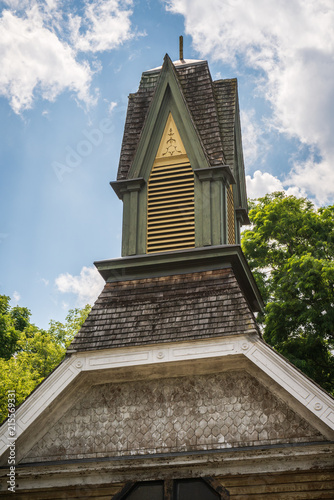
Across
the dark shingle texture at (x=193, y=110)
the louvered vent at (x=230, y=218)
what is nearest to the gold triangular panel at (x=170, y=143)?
the dark shingle texture at (x=193, y=110)

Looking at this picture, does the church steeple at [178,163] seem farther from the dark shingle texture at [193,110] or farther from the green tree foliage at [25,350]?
the green tree foliage at [25,350]

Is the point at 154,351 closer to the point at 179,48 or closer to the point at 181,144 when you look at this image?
the point at 181,144

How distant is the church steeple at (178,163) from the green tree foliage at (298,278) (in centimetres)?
488

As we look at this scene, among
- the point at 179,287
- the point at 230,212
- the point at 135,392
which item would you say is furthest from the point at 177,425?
the point at 230,212

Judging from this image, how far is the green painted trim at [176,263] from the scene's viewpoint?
12.4 meters

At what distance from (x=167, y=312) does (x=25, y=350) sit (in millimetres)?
22794

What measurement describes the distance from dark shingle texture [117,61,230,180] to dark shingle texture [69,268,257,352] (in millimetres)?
2976

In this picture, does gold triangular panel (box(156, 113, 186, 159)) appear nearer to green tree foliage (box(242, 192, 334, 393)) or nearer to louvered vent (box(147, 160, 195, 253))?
louvered vent (box(147, 160, 195, 253))

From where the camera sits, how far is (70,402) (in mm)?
11312

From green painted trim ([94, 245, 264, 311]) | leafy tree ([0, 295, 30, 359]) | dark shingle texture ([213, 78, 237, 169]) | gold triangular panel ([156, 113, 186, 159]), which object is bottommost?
green painted trim ([94, 245, 264, 311])

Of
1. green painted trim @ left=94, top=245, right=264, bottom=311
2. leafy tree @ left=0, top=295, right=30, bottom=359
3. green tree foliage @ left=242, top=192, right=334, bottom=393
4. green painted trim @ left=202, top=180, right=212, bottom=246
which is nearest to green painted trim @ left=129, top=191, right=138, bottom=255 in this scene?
green painted trim @ left=94, top=245, right=264, bottom=311

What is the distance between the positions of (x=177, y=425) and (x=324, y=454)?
8.22ft

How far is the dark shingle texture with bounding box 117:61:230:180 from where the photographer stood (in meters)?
14.1

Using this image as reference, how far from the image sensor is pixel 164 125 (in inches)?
571
